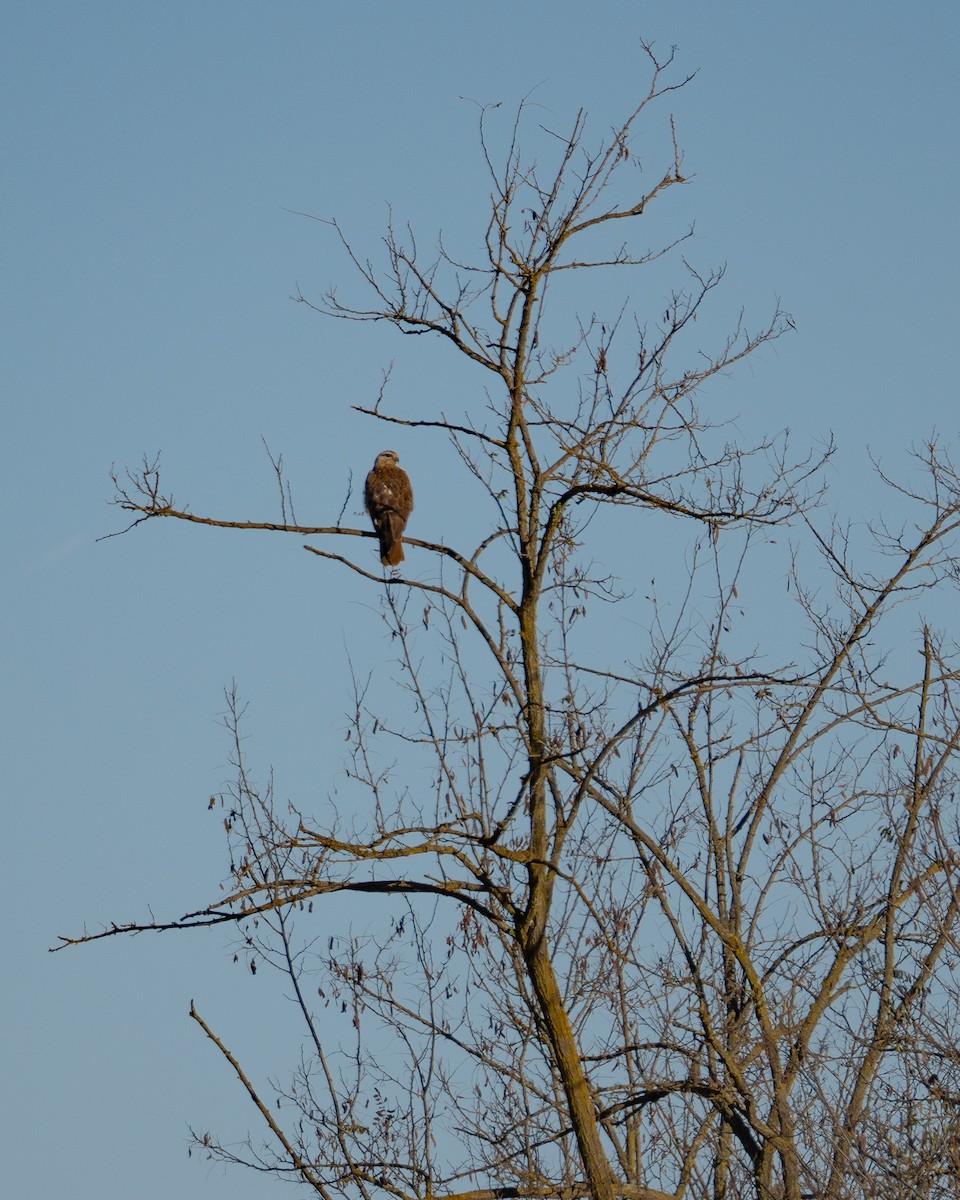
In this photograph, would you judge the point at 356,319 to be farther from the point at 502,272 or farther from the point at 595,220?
the point at 595,220

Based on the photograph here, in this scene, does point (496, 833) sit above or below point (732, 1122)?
above

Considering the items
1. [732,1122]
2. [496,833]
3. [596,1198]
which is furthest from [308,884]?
[732,1122]

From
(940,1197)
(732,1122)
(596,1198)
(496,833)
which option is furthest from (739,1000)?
(496,833)

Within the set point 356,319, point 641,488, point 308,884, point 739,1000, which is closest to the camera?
point 308,884

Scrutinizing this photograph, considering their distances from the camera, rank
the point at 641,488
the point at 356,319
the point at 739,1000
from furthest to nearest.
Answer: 1. the point at 739,1000
2. the point at 356,319
3. the point at 641,488

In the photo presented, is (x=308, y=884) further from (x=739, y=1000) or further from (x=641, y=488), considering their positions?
(x=739, y=1000)

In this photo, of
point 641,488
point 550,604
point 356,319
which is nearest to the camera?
point 641,488

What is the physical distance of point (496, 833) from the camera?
4777 mm

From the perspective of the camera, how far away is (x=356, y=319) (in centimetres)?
552

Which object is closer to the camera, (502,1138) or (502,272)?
(502,272)

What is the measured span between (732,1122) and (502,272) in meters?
3.72

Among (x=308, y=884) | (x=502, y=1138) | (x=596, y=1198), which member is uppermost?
(x=308, y=884)

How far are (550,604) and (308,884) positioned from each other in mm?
3685

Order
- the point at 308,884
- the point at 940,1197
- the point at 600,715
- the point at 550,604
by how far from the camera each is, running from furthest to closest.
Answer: the point at 550,604
the point at 600,715
the point at 940,1197
the point at 308,884
